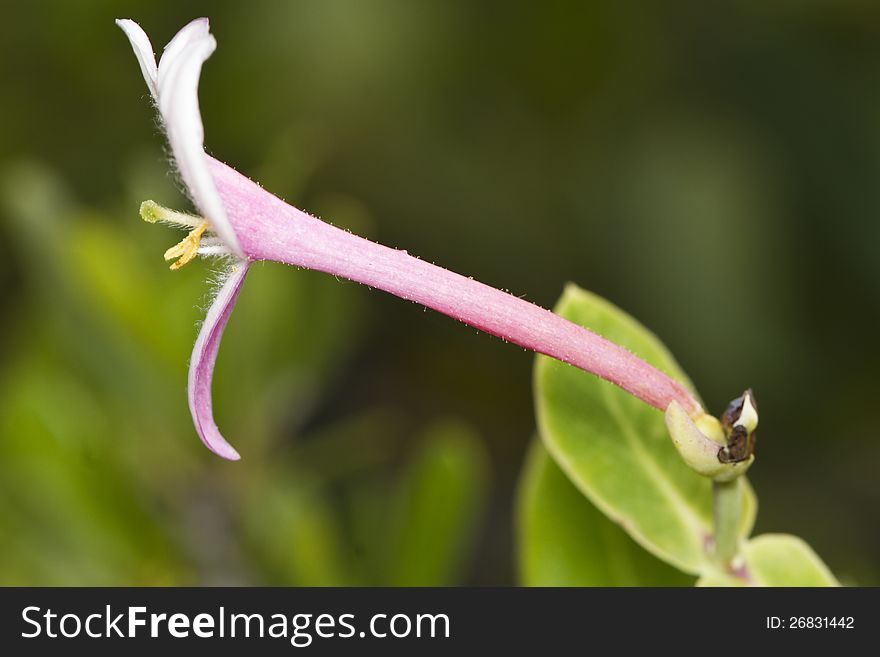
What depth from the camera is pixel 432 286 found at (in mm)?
1521

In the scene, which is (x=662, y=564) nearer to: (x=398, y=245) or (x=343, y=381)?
(x=398, y=245)

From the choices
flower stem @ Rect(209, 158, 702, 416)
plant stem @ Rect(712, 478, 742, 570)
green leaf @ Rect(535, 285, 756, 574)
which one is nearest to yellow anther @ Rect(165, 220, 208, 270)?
flower stem @ Rect(209, 158, 702, 416)

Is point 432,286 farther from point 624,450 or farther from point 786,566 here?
point 786,566

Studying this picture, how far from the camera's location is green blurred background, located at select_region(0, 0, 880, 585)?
3.13 meters

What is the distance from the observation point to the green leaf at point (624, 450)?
Result: 1732 mm

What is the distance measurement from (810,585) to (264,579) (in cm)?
177

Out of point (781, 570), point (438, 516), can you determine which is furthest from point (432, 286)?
point (438, 516)

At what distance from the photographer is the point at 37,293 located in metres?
3.56

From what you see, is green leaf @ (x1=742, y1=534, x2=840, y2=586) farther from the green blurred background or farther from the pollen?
the green blurred background

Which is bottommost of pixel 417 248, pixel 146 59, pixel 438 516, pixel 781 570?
pixel 781 570

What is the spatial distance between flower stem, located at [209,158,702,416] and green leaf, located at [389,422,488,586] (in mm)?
1373

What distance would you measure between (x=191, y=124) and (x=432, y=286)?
384mm

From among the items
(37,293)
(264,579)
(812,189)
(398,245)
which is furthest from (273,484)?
(812,189)

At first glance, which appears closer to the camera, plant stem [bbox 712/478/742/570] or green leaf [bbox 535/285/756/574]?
plant stem [bbox 712/478/742/570]
